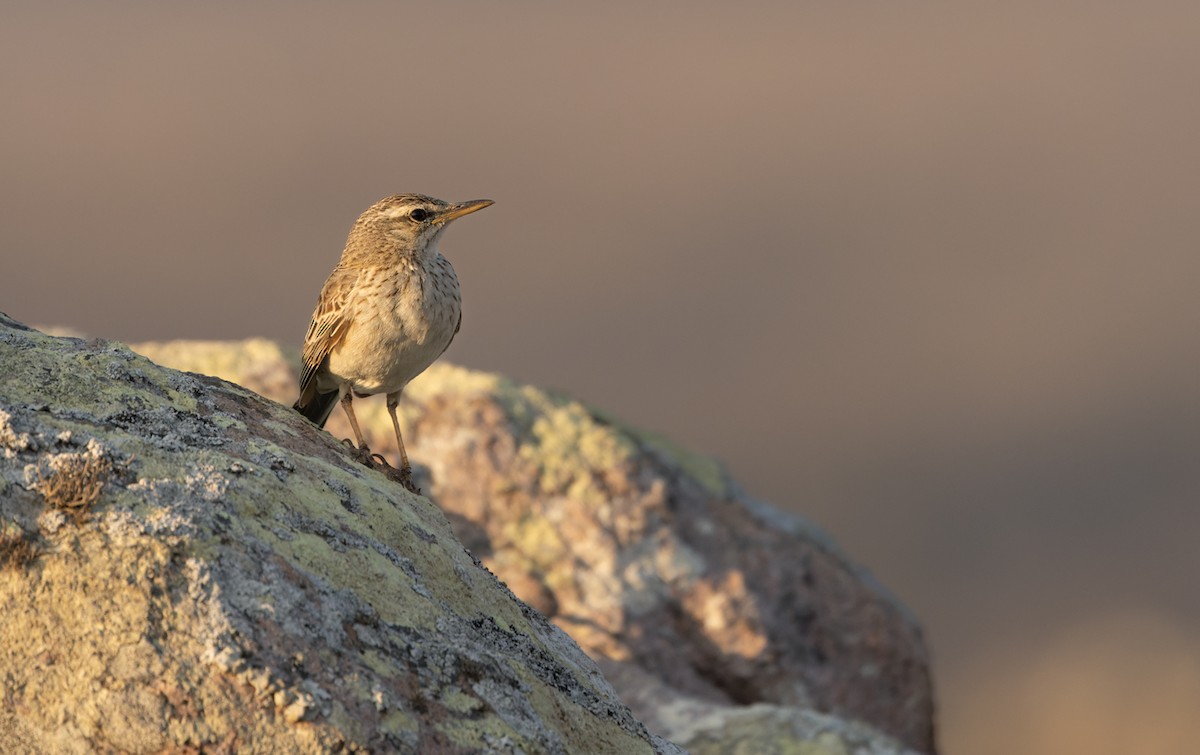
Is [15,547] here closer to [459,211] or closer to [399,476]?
[399,476]

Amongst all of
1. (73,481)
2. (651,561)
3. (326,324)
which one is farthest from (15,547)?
(651,561)

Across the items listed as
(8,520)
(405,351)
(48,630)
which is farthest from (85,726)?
(405,351)

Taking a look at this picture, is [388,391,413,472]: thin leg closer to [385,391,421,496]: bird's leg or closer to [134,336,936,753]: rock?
[385,391,421,496]: bird's leg

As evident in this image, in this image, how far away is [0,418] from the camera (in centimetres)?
470

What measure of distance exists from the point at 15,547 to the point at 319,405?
5.09m

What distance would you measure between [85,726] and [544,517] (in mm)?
6572

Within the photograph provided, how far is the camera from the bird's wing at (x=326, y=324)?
884 centimetres

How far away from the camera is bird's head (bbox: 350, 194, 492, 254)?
30.2 ft

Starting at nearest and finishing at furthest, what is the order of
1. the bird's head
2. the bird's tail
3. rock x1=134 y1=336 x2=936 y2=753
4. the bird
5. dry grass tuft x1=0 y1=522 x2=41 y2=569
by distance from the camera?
dry grass tuft x1=0 y1=522 x2=41 y2=569 → the bird → the bird's head → the bird's tail → rock x1=134 y1=336 x2=936 y2=753

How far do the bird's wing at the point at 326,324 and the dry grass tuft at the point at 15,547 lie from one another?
448 cm

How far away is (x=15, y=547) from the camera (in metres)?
4.35

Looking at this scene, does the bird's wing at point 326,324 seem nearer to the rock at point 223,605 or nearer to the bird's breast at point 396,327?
the bird's breast at point 396,327

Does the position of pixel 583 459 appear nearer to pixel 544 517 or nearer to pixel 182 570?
pixel 544 517

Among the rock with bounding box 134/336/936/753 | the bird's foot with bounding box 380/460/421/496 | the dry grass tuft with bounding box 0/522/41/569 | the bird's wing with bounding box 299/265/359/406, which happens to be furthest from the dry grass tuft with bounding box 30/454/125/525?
the rock with bounding box 134/336/936/753
